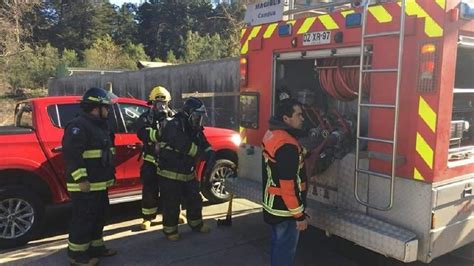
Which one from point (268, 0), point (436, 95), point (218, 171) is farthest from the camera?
point (218, 171)

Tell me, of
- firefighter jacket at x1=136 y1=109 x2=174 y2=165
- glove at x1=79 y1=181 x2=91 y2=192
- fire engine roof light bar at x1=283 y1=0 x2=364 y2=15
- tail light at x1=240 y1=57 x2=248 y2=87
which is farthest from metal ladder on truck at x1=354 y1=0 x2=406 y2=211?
glove at x1=79 y1=181 x2=91 y2=192

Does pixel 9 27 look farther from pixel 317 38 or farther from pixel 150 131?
pixel 317 38

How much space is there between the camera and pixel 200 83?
1409 cm

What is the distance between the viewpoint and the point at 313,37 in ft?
14.3

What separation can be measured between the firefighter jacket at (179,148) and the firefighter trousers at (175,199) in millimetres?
97

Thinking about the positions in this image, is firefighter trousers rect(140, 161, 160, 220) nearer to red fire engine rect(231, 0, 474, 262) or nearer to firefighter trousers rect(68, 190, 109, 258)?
firefighter trousers rect(68, 190, 109, 258)

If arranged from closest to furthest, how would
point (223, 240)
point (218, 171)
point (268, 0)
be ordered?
point (268, 0) < point (223, 240) < point (218, 171)

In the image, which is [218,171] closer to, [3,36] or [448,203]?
[448,203]

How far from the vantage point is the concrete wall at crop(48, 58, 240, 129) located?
40.5ft

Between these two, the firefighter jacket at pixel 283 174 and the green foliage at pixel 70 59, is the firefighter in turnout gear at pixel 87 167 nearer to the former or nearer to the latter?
the firefighter jacket at pixel 283 174

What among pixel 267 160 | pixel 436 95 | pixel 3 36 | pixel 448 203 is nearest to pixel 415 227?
pixel 448 203

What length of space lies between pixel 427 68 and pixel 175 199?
308 centimetres

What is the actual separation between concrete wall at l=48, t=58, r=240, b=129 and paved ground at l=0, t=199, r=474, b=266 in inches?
253

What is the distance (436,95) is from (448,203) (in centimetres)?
86
